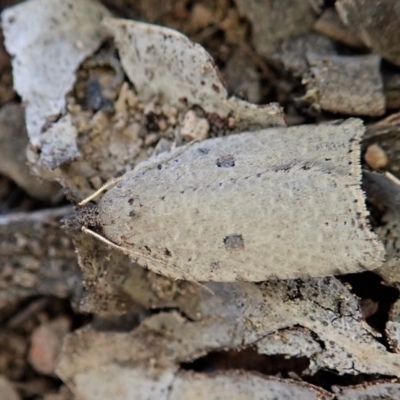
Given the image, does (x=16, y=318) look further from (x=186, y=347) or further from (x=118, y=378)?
(x=186, y=347)

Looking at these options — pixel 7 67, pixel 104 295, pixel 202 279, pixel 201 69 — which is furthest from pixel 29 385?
pixel 201 69

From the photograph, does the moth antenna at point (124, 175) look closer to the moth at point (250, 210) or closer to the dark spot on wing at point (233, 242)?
the moth at point (250, 210)

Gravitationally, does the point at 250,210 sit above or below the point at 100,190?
above

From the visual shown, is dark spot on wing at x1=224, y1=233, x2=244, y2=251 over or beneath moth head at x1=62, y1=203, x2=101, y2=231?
over

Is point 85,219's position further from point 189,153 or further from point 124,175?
point 189,153

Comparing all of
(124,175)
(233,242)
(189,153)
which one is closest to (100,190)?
(124,175)

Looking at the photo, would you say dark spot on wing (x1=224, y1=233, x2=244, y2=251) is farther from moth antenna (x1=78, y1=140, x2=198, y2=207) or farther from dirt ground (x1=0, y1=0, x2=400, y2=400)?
moth antenna (x1=78, y1=140, x2=198, y2=207)

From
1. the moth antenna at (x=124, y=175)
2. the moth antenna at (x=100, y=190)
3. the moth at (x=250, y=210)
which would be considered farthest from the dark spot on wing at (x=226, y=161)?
the moth antenna at (x=100, y=190)

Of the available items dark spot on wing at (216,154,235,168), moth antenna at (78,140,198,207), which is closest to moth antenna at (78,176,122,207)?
moth antenna at (78,140,198,207)

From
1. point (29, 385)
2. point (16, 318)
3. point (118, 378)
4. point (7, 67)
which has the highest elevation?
point (7, 67)
